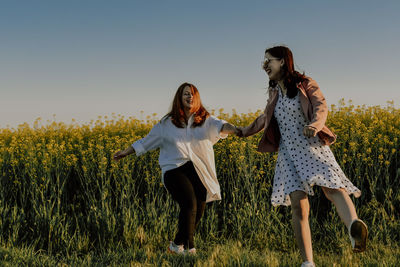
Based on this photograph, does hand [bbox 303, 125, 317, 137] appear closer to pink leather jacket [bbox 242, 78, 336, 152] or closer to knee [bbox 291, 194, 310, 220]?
pink leather jacket [bbox 242, 78, 336, 152]

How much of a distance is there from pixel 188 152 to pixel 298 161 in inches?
45.8

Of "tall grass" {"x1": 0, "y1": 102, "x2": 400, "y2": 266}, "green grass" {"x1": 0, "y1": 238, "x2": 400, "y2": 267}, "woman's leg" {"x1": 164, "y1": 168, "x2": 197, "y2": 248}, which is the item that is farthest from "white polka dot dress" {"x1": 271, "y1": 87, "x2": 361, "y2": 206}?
"tall grass" {"x1": 0, "y1": 102, "x2": 400, "y2": 266}

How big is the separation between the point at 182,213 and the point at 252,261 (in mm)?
767

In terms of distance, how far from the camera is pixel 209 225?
5.02 meters

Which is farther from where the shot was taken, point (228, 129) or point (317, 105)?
point (228, 129)

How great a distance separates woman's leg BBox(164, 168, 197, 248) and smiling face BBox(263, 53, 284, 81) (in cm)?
126

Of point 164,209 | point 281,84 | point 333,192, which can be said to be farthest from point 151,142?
point 333,192

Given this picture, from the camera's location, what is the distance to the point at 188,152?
3.91 m

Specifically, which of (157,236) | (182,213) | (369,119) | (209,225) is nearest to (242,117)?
(369,119)

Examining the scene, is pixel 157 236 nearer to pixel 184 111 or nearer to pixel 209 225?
pixel 209 225

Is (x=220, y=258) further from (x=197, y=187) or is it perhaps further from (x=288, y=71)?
(x=288, y=71)

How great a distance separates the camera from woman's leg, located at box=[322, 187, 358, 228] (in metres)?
2.89

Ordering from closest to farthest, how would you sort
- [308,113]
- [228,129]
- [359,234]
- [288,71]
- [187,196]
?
1. [359,234]
2. [308,113]
3. [288,71]
4. [187,196]
5. [228,129]

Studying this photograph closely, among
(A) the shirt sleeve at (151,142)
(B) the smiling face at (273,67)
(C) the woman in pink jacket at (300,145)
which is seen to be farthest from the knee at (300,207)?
(A) the shirt sleeve at (151,142)
